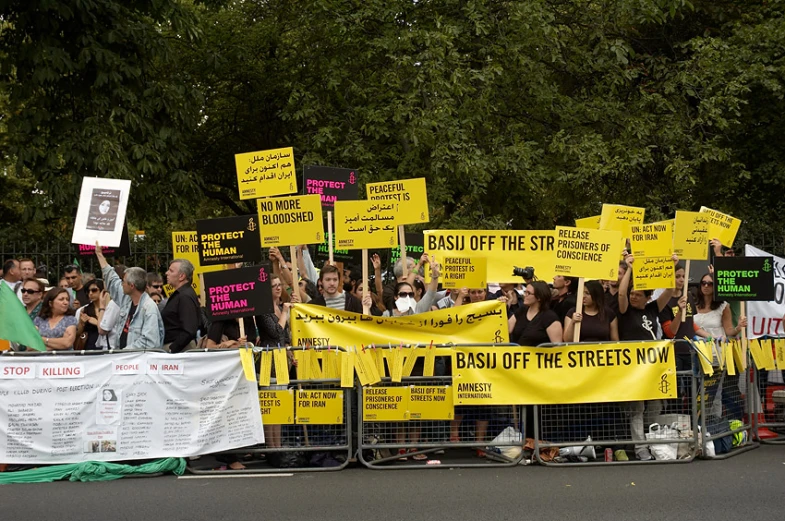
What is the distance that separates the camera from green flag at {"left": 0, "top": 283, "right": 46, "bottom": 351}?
9828 mm

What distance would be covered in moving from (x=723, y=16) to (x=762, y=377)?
45.6ft

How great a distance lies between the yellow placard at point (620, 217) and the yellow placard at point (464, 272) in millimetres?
1645

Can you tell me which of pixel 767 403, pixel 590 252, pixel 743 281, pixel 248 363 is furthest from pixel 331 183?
pixel 767 403

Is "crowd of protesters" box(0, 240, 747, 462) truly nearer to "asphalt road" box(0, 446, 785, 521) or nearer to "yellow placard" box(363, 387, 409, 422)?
"yellow placard" box(363, 387, 409, 422)

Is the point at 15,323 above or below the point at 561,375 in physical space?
above

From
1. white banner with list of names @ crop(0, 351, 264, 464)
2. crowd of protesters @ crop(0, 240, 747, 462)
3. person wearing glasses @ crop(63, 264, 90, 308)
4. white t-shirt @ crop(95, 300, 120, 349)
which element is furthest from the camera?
person wearing glasses @ crop(63, 264, 90, 308)

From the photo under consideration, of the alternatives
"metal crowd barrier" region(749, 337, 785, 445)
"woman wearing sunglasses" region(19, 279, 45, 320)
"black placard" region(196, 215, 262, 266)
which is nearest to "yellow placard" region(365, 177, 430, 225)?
"black placard" region(196, 215, 262, 266)

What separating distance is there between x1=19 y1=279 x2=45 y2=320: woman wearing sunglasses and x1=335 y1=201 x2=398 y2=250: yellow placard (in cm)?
331

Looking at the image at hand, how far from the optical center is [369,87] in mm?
19922

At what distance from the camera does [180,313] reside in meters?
10.5

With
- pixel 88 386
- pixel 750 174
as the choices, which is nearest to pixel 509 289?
pixel 88 386

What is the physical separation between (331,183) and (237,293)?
3.33 m

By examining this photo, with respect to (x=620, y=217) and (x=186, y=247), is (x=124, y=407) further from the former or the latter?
(x=620, y=217)

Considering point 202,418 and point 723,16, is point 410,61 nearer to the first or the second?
point 723,16
